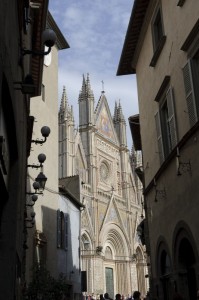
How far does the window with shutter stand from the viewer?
981 cm

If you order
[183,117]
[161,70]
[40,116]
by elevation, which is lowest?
[183,117]

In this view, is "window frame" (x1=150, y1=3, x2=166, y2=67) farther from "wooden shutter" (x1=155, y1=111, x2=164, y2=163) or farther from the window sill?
"wooden shutter" (x1=155, y1=111, x2=164, y2=163)

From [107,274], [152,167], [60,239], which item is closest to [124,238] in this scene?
[107,274]

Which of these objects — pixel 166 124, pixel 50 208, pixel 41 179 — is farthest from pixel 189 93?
pixel 50 208

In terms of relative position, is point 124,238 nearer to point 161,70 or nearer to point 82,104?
point 82,104

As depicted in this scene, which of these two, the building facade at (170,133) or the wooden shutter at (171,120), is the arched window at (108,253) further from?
the wooden shutter at (171,120)

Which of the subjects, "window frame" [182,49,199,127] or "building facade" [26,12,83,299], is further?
"building facade" [26,12,83,299]

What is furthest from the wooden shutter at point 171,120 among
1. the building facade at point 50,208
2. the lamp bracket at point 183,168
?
the building facade at point 50,208

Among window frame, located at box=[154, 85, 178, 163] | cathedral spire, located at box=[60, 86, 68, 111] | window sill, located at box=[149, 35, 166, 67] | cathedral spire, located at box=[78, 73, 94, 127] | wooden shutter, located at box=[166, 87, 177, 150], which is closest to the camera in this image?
wooden shutter, located at box=[166, 87, 177, 150]

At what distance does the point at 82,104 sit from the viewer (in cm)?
4769

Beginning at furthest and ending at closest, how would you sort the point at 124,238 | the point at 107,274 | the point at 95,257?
the point at 124,238
the point at 107,274
the point at 95,257

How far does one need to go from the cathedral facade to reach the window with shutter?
1072 inches

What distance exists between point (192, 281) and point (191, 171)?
101 inches

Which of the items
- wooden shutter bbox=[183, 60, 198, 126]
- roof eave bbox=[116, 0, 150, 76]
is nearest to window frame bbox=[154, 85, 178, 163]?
wooden shutter bbox=[183, 60, 198, 126]
